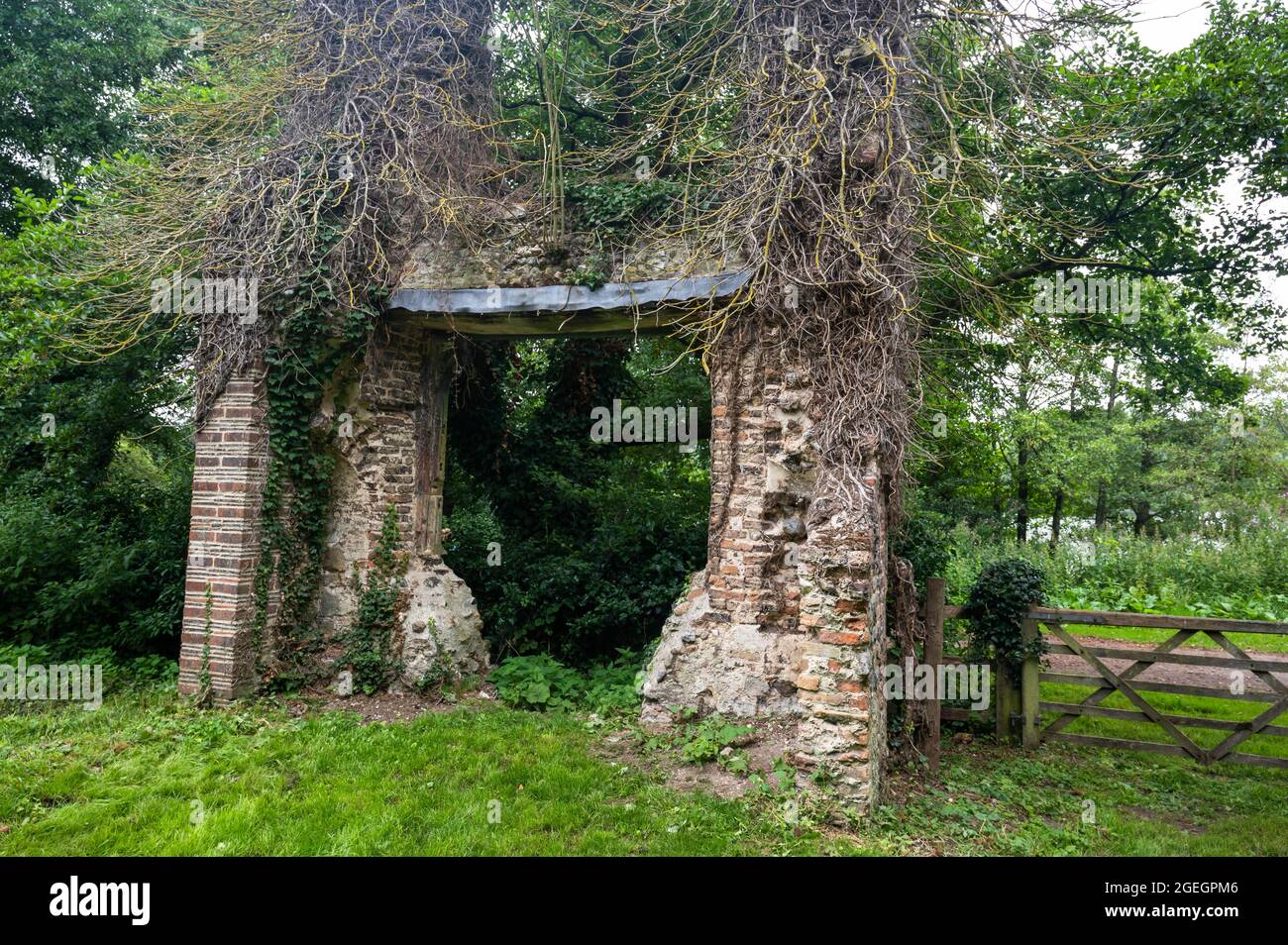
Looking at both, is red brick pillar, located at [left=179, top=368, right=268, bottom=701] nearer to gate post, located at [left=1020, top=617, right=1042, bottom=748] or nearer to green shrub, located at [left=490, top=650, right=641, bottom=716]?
green shrub, located at [left=490, top=650, right=641, bottom=716]

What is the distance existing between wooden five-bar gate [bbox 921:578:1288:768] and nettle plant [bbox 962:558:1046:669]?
0.09 m

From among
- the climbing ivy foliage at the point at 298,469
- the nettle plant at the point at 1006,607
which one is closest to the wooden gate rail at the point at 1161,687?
the nettle plant at the point at 1006,607

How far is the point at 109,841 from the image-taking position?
15.0ft

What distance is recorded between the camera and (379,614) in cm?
773

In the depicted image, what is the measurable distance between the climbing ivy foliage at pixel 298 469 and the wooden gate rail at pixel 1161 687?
7.21 m

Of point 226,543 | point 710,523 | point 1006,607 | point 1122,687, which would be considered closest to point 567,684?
point 710,523

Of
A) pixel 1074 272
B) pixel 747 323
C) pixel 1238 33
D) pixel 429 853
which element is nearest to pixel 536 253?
pixel 747 323

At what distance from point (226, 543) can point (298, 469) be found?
958 mm

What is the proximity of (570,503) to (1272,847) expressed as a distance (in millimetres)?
7541

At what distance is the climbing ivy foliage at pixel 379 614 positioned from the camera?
7594 mm

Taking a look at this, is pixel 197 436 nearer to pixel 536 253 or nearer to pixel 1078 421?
pixel 536 253

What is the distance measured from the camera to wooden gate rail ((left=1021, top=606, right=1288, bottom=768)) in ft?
21.1

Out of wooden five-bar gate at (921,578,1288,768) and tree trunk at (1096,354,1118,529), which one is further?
tree trunk at (1096,354,1118,529)

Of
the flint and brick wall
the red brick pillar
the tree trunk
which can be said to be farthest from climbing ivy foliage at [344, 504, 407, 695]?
the tree trunk
